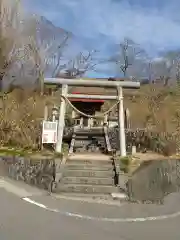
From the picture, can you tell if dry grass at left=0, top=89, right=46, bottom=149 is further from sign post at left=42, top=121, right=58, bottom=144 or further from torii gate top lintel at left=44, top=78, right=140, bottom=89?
torii gate top lintel at left=44, top=78, right=140, bottom=89

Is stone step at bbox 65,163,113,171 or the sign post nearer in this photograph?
stone step at bbox 65,163,113,171

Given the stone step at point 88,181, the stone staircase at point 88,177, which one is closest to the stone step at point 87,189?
the stone staircase at point 88,177

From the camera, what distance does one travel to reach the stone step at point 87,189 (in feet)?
30.7

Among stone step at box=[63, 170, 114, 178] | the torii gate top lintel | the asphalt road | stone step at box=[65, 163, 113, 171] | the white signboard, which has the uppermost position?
the torii gate top lintel

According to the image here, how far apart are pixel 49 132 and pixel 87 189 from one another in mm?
3524

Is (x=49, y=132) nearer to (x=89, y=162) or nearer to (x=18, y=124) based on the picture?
(x=89, y=162)

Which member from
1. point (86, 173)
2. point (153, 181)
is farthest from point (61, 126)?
point (153, 181)

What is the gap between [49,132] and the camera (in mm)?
12172

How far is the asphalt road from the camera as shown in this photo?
5.49m

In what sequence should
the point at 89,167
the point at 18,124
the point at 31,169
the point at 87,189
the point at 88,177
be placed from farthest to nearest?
the point at 18,124 → the point at 89,167 → the point at 31,169 → the point at 88,177 → the point at 87,189

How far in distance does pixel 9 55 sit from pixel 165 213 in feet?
53.3

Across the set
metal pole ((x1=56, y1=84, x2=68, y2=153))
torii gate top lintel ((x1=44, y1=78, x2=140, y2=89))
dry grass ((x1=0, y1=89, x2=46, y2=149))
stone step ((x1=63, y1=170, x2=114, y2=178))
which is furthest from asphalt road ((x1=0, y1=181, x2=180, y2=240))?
dry grass ((x1=0, y1=89, x2=46, y2=149))

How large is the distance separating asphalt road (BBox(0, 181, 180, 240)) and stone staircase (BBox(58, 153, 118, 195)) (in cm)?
112

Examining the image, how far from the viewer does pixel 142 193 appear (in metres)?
9.62
